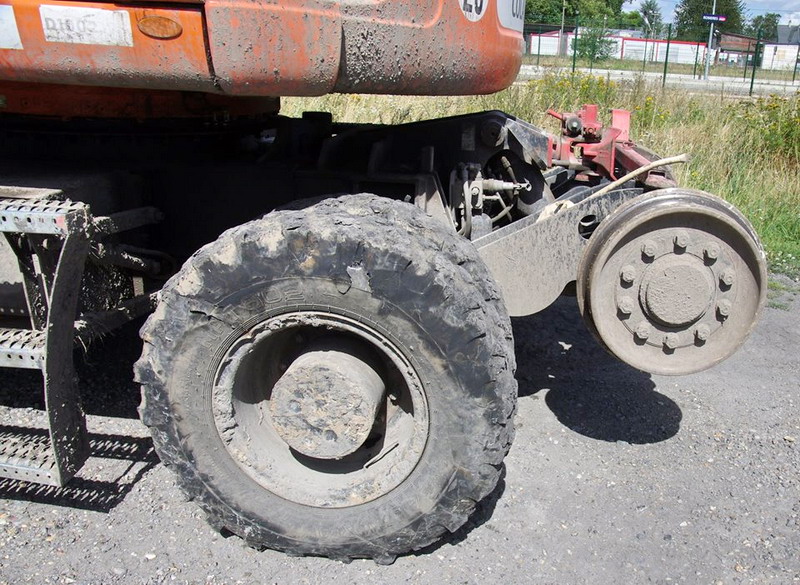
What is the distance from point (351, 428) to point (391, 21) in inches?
54.7

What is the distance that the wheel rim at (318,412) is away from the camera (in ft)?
8.17

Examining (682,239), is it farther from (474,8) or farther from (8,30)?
(8,30)

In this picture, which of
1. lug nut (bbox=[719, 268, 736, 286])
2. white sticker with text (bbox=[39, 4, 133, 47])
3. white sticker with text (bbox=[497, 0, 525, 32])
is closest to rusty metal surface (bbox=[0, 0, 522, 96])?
white sticker with text (bbox=[39, 4, 133, 47])

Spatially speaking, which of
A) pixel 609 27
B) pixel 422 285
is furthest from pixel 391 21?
pixel 609 27

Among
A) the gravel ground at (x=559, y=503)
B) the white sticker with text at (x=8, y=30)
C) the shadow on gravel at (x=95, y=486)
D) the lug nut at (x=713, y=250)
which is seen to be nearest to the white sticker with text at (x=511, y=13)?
the lug nut at (x=713, y=250)

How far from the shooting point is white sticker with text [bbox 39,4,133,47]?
2.14 m

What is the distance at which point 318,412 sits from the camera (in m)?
2.56

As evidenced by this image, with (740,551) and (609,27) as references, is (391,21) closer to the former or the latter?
(740,551)

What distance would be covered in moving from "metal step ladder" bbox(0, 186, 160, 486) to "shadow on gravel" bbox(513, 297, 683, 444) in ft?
7.74

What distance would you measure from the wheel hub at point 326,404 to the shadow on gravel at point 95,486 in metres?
0.98

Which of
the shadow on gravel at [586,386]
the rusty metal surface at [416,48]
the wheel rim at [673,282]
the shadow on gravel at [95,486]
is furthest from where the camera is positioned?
the shadow on gravel at [586,386]

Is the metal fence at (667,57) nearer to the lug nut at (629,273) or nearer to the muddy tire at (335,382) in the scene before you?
the lug nut at (629,273)

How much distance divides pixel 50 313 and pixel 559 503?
2.17m

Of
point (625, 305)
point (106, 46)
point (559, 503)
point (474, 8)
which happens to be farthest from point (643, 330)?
point (106, 46)
